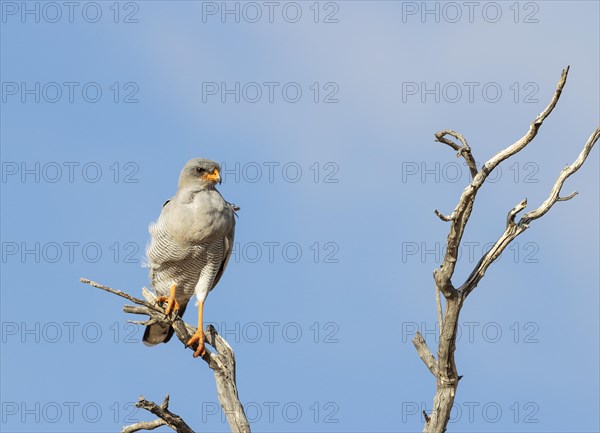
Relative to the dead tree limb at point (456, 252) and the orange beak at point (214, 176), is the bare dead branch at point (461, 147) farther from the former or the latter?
the orange beak at point (214, 176)

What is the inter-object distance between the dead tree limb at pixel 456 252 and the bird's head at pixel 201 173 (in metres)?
2.83

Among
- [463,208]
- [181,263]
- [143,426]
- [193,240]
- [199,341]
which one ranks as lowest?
[143,426]

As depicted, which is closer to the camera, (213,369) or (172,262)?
(213,369)

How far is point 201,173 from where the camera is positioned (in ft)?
37.0

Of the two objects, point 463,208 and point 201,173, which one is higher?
point 201,173

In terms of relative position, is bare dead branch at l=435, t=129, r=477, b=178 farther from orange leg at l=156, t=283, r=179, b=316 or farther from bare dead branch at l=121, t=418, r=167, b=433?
bare dead branch at l=121, t=418, r=167, b=433

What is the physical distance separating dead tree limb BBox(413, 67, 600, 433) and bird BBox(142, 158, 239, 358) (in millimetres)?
2698

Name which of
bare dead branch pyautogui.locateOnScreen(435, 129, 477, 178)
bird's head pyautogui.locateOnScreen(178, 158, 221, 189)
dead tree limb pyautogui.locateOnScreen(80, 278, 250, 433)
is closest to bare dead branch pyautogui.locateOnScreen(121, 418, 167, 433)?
dead tree limb pyautogui.locateOnScreen(80, 278, 250, 433)

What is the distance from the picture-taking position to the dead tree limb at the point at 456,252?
31.0 feet

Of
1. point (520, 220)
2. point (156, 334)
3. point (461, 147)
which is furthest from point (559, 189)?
point (156, 334)

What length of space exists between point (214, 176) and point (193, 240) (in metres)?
0.78

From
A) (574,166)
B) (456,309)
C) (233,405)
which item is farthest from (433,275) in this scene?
(233,405)

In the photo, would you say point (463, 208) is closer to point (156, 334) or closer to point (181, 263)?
point (181, 263)

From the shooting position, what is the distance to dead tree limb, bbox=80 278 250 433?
10242 mm
